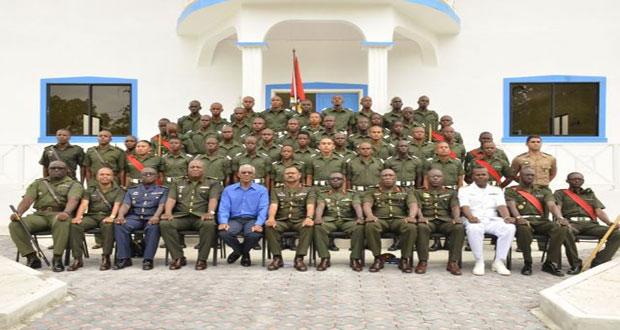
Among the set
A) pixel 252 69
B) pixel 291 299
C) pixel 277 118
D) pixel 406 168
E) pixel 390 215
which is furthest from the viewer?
pixel 252 69

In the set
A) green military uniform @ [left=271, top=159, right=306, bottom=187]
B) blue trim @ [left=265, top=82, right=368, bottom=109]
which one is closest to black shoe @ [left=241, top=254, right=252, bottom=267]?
green military uniform @ [left=271, top=159, right=306, bottom=187]

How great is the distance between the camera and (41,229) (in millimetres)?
7164

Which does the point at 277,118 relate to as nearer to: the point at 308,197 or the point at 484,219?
the point at 308,197

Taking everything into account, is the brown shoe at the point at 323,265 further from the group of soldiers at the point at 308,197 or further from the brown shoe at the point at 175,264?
the brown shoe at the point at 175,264

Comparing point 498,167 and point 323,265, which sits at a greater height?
point 498,167

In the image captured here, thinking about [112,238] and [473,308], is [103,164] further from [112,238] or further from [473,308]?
[473,308]

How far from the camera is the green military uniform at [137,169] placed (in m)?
8.34

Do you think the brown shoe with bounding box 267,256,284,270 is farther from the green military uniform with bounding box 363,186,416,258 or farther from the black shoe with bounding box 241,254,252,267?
the green military uniform with bounding box 363,186,416,258

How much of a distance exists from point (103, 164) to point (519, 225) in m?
5.45

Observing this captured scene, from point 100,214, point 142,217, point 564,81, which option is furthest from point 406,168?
point 564,81

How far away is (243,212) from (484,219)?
9.30 feet

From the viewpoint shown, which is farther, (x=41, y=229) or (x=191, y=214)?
(x=191, y=214)

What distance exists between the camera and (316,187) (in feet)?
25.1

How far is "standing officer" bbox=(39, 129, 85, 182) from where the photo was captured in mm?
8578
